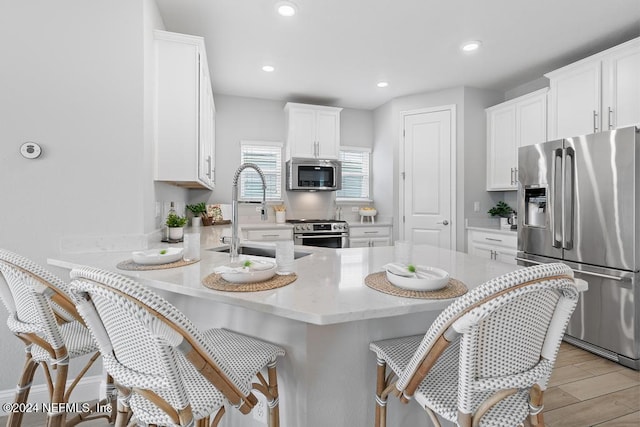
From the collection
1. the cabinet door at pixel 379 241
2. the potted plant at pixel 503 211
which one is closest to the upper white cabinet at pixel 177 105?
the cabinet door at pixel 379 241

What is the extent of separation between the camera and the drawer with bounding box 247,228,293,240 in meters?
3.91

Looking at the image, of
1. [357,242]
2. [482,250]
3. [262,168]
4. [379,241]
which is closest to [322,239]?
[357,242]

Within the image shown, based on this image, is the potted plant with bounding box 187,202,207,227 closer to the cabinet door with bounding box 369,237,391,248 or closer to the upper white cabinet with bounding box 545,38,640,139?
the cabinet door with bounding box 369,237,391,248

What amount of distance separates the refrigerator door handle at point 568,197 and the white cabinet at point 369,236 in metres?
2.16

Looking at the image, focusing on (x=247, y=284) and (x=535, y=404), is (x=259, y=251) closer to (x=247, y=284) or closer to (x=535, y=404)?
(x=247, y=284)

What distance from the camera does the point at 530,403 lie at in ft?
3.16

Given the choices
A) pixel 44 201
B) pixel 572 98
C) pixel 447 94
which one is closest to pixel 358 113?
pixel 447 94

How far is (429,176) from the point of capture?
4.23 m

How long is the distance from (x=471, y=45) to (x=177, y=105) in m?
2.69

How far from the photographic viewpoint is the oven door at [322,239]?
4125 mm

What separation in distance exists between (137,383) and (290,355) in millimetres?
509

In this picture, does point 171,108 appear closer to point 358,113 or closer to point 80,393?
point 80,393

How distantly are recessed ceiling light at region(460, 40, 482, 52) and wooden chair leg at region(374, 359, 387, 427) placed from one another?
120 inches

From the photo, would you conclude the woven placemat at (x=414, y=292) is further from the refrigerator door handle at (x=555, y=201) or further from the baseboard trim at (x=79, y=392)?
the refrigerator door handle at (x=555, y=201)
